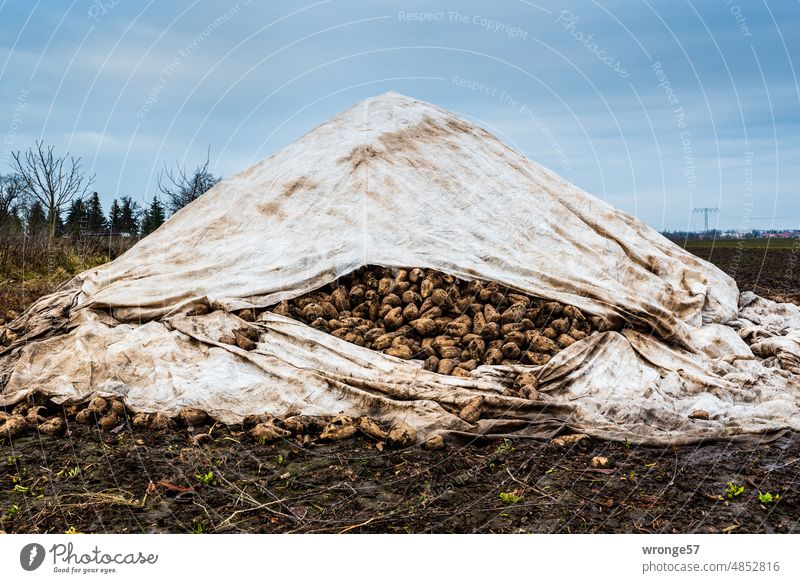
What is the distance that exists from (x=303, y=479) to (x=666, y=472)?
2.13m

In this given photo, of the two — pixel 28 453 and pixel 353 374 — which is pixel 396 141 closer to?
pixel 353 374

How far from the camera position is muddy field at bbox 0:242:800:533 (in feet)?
11.4

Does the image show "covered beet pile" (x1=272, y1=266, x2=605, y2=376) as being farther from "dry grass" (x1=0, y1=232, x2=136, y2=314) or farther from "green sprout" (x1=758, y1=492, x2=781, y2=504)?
"dry grass" (x1=0, y1=232, x2=136, y2=314)

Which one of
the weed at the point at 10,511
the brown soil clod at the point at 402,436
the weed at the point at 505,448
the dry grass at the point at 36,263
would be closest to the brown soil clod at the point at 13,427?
the weed at the point at 10,511

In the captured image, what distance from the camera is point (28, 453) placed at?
4410 mm

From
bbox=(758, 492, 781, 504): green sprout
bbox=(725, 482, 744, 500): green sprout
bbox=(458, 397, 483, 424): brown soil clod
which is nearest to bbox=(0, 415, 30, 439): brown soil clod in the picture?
bbox=(458, 397, 483, 424): brown soil clod

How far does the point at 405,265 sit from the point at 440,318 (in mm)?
680

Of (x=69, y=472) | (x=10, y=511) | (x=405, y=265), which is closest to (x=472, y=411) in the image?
(x=405, y=265)

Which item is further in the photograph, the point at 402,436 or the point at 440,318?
the point at 440,318

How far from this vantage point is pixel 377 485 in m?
3.84

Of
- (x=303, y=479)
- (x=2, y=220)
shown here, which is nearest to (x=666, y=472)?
(x=303, y=479)

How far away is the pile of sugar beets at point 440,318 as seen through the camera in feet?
17.6

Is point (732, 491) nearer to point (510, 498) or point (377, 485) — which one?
point (510, 498)

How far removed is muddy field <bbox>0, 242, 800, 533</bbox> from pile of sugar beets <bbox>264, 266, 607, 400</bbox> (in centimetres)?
105
